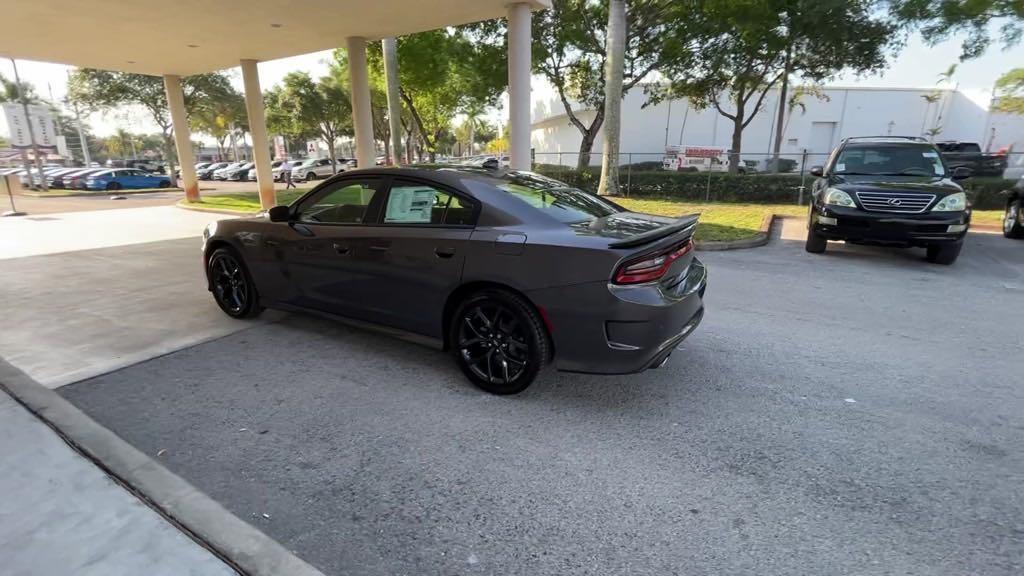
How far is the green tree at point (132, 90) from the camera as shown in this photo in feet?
94.8

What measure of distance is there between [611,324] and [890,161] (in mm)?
7512

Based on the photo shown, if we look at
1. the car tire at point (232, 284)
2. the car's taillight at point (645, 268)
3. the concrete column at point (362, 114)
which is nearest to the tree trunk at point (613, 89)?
the concrete column at point (362, 114)

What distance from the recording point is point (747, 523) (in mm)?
2467

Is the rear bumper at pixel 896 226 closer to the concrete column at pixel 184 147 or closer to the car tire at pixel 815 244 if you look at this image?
the car tire at pixel 815 244

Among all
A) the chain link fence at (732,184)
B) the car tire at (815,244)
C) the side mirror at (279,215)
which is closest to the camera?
the side mirror at (279,215)

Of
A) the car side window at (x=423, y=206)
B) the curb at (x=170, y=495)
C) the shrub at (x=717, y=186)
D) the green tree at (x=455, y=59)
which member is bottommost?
the curb at (x=170, y=495)

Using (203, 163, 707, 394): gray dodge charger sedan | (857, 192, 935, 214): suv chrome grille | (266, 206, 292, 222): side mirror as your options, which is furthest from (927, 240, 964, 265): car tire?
(266, 206, 292, 222): side mirror

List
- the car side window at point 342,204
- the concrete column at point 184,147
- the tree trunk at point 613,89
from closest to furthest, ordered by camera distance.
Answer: the car side window at point 342,204 < the tree trunk at point 613,89 < the concrete column at point 184,147

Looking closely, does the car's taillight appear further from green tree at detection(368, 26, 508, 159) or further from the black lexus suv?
green tree at detection(368, 26, 508, 159)

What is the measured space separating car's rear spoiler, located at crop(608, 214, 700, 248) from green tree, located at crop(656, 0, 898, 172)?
14359mm

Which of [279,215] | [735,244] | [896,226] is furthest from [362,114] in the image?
[896,226]

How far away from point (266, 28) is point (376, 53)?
1132cm

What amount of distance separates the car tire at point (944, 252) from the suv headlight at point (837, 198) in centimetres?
125

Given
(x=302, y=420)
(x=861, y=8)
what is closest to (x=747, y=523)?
(x=302, y=420)
